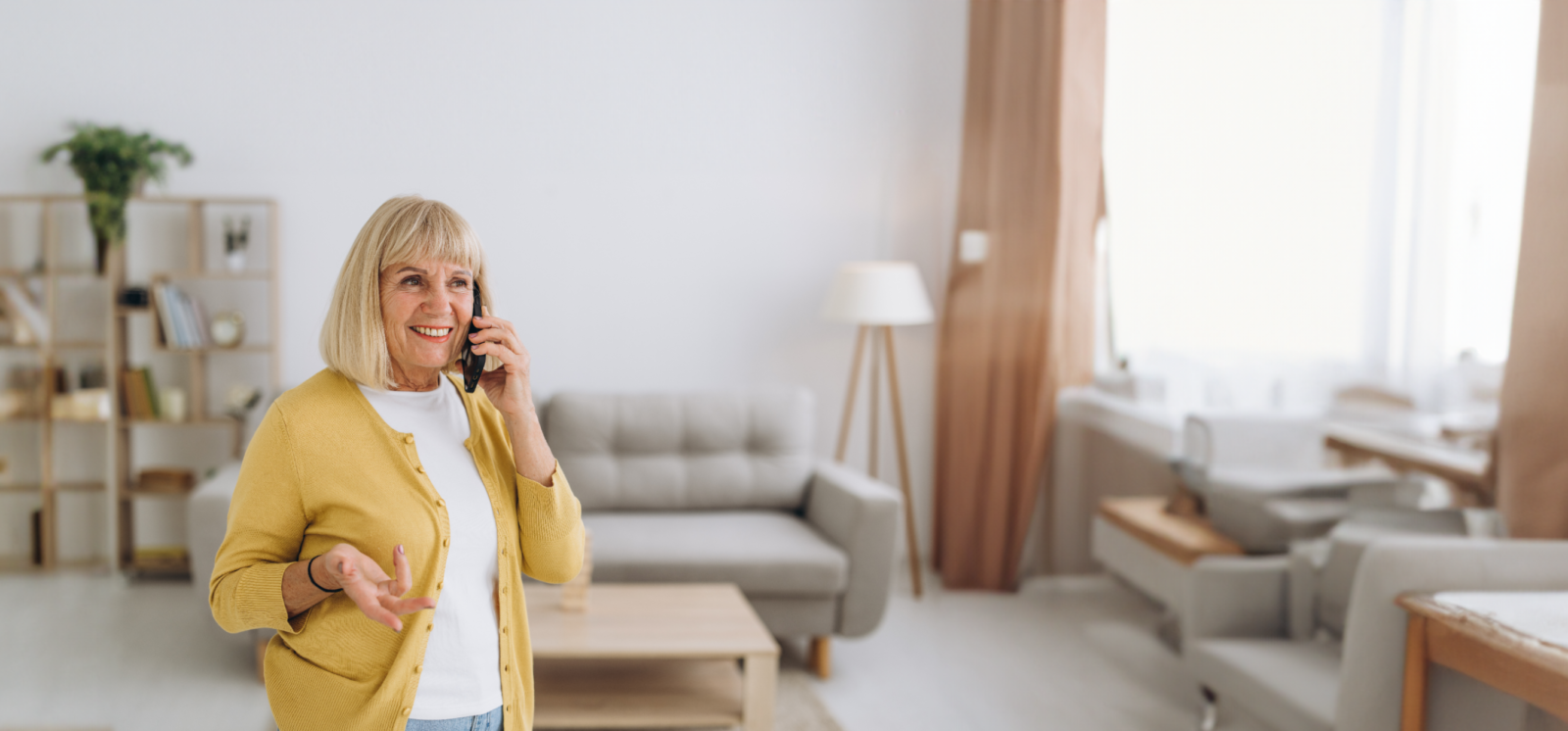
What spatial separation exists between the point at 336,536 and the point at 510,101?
2.47 feet

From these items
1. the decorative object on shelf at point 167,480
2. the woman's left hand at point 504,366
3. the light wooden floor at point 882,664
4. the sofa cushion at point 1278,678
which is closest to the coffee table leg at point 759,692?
the light wooden floor at point 882,664

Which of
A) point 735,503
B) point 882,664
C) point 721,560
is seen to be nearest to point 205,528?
point 721,560

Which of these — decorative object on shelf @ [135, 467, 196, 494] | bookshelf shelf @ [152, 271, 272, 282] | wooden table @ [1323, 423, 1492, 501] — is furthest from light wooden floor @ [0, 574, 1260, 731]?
bookshelf shelf @ [152, 271, 272, 282]

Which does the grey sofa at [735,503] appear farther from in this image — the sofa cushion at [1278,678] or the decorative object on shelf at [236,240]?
the decorative object on shelf at [236,240]

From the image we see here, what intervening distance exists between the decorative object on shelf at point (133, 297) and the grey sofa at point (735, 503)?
3.53ft

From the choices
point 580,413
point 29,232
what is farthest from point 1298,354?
point 29,232

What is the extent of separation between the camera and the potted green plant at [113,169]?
2102 millimetres

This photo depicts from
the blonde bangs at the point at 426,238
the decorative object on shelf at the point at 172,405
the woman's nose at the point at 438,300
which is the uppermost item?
the blonde bangs at the point at 426,238

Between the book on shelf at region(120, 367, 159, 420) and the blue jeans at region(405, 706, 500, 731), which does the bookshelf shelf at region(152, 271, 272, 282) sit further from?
the blue jeans at region(405, 706, 500, 731)

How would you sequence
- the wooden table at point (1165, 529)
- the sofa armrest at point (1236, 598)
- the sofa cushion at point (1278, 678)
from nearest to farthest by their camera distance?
the sofa cushion at point (1278, 678) → the sofa armrest at point (1236, 598) → the wooden table at point (1165, 529)

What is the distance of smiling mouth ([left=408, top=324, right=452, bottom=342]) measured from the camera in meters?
0.85

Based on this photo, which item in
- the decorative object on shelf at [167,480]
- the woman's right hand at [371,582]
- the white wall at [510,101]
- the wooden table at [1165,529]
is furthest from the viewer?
the decorative object on shelf at [167,480]

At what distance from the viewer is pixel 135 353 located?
9.39 feet

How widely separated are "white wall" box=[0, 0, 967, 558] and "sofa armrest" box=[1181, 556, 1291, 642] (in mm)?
1024
